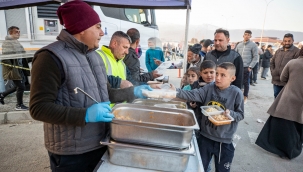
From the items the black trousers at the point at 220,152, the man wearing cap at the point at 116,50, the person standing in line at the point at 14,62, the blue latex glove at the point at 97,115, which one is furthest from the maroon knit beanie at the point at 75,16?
the person standing in line at the point at 14,62

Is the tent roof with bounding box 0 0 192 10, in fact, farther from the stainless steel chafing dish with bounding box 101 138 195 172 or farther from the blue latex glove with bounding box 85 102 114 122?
the stainless steel chafing dish with bounding box 101 138 195 172

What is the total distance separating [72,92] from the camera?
1.08m

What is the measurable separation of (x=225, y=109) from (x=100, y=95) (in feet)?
3.94

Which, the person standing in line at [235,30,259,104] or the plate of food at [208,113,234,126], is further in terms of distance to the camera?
the person standing in line at [235,30,259,104]

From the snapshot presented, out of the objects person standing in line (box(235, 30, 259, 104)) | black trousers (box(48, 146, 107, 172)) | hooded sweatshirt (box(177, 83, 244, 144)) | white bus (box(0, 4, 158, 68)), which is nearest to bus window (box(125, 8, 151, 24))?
white bus (box(0, 4, 158, 68))

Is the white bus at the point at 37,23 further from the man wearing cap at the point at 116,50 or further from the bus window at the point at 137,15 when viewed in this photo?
the man wearing cap at the point at 116,50

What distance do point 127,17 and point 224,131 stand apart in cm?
425

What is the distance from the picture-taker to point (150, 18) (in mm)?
6191

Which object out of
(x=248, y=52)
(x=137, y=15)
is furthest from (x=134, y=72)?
(x=248, y=52)

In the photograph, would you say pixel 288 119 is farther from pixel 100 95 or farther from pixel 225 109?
pixel 100 95

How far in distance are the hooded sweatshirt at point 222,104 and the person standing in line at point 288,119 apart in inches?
54.9

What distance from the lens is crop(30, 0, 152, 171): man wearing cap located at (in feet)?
3.22

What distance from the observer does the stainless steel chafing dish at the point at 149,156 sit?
1.00 metres

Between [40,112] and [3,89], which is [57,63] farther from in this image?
[3,89]
